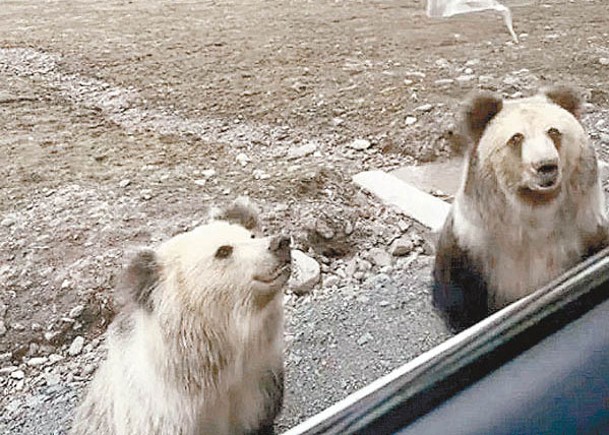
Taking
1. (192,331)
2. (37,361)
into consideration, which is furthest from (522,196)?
(37,361)

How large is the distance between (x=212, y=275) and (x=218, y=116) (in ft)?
2.83

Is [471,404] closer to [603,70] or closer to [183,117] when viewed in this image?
[183,117]

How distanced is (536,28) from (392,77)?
392mm

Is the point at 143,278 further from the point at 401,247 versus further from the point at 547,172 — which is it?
the point at 401,247

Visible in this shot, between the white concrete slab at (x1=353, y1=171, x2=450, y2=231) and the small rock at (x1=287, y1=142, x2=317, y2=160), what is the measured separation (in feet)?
0.36

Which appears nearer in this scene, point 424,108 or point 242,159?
point 242,159

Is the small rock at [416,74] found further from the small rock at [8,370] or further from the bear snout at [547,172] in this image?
the small rock at [8,370]

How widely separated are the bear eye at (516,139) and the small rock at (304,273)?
37 centimetres

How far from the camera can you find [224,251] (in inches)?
37.8

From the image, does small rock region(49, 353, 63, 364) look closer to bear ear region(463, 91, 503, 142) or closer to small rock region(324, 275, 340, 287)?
small rock region(324, 275, 340, 287)

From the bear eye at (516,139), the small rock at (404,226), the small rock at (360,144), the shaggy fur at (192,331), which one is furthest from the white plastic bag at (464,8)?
the shaggy fur at (192,331)

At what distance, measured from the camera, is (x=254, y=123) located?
5.70 feet

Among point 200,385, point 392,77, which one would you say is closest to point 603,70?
point 392,77

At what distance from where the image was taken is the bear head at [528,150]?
1.07 metres
